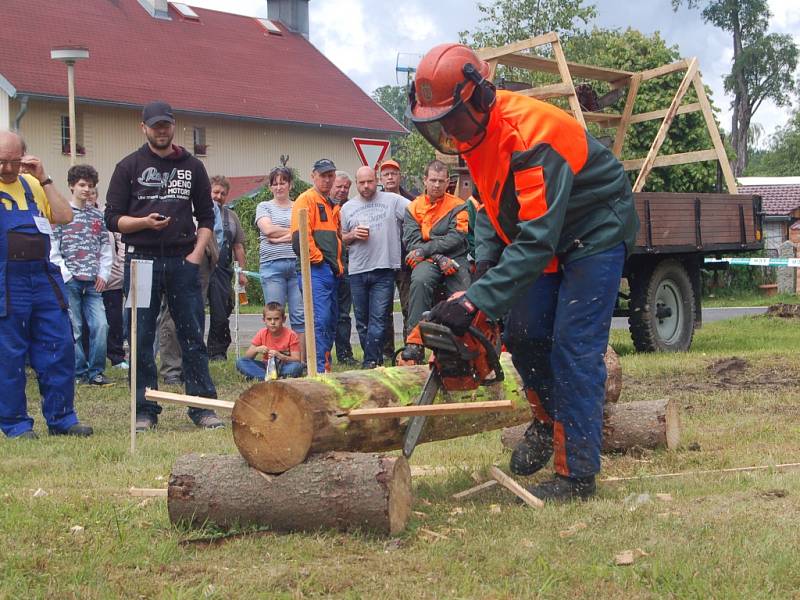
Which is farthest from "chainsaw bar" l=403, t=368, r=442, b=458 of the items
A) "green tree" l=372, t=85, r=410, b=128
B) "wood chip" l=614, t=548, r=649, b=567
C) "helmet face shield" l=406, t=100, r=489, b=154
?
"green tree" l=372, t=85, r=410, b=128

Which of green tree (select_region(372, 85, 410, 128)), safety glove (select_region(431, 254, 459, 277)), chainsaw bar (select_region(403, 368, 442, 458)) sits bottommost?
chainsaw bar (select_region(403, 368, 442, 458))

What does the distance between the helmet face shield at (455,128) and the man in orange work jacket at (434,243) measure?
4.63 m

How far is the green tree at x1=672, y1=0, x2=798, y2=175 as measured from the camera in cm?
5744

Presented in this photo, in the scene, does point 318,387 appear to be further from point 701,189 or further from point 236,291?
point 701,189

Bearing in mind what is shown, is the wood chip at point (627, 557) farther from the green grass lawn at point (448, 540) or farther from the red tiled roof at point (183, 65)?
the red tiled roof at point (183, 65)

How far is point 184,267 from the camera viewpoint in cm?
728

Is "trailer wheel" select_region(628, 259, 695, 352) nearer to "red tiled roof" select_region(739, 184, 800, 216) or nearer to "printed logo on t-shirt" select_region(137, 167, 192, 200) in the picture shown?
"printed logo on t-shirt" select_region(137, 167, 192, 200)

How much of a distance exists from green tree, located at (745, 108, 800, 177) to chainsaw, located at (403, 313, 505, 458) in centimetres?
6229

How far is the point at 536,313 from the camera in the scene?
4965 mm

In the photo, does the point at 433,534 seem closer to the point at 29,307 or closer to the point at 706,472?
the point at 706,472

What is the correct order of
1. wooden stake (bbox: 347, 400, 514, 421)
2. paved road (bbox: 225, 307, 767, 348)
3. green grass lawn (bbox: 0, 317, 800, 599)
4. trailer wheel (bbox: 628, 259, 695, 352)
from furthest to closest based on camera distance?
paved road (bbox: 225, 307, 767, 348) < trailer wheel (bbox: 628, 259, 695, 352) < wooden stake (bbox: 347, 400, 514, 421) < green grass lawn (bbox: 0, 317, 800, 599)

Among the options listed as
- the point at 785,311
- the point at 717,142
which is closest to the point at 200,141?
the point at 785,311

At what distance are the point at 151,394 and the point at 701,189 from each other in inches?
Answer: 776

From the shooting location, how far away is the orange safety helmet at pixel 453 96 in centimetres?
451
